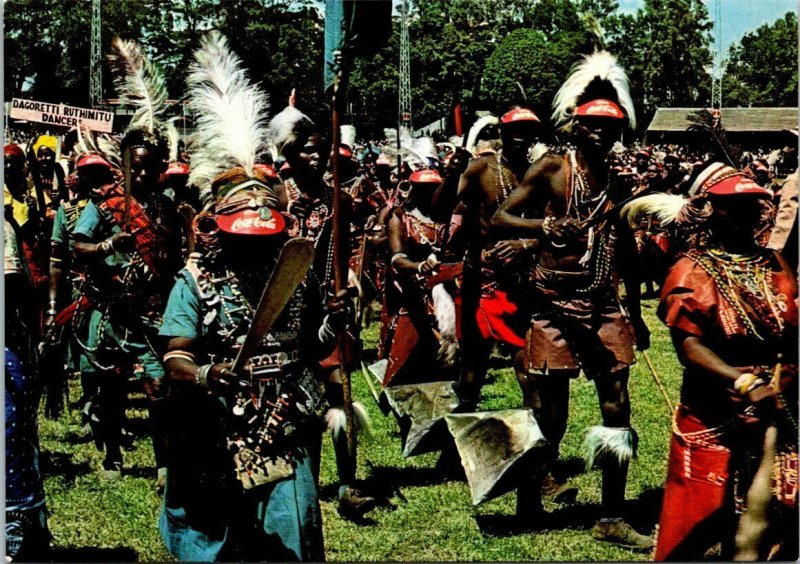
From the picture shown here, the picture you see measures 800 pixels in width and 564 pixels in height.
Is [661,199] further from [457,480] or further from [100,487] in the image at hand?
[100,487]

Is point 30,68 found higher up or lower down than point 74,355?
higher up

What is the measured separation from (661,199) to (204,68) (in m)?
2.46

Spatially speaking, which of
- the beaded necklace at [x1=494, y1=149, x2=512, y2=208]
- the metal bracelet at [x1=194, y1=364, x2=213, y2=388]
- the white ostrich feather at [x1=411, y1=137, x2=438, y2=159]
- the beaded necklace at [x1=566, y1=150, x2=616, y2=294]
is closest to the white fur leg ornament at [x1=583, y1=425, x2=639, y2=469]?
the beaded necklace at [x1=566, y1=150, x2=616, y2=294]

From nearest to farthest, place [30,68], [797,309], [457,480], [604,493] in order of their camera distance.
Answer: [797,309], [604,493], [457,480], [30,68]

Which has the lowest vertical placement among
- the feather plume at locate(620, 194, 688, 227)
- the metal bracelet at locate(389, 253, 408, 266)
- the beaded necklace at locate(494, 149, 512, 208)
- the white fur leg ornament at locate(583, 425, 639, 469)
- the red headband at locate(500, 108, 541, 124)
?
the white fur leg ornament at locate(583, 425, 639, 469)

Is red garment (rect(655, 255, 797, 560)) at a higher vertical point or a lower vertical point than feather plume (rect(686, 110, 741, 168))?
lower

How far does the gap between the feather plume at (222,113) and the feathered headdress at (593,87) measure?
6.50 feet

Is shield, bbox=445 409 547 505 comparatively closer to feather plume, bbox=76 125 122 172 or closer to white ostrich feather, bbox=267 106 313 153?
white ostrich feather, bbox=267 106 313 153

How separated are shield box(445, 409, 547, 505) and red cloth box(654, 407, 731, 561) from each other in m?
1.32

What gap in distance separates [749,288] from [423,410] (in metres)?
3.48

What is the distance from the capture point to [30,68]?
21328 millimetres

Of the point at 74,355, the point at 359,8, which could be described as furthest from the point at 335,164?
the point at 74,355

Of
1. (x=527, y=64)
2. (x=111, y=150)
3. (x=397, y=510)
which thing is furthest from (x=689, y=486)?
(x=527, y=64)

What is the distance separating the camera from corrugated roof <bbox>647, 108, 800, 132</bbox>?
45.5 m
